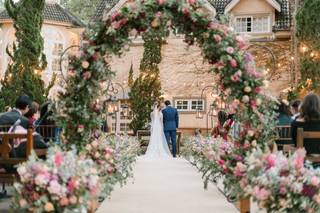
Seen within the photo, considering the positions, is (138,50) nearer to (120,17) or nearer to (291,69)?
(291,69)

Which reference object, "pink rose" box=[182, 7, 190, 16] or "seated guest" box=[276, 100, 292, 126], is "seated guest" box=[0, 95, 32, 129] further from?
"seated guest" box=[276, 100, 292, 126]

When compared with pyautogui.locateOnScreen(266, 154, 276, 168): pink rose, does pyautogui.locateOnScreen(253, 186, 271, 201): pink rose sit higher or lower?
lower

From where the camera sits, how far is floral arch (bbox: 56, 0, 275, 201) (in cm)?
837

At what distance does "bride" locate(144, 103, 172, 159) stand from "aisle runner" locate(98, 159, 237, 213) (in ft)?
31.4

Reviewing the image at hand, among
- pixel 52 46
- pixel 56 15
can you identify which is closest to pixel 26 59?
pixel 52 46

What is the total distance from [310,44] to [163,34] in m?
19.0

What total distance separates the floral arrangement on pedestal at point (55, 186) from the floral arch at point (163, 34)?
2188mm

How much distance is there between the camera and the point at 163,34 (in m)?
8.63

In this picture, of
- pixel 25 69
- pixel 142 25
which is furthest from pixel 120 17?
pixel 25 69

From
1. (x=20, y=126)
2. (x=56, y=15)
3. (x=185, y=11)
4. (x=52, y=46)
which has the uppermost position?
(x=56, y=15)

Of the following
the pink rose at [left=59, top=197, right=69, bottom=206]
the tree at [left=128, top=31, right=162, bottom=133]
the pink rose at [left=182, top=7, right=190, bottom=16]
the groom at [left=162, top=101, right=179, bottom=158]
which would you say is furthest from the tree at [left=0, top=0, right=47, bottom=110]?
the pink rose at [left=59, top=197, right=69, bottom=206]

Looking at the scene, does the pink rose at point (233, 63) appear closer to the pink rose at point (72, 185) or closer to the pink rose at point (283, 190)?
the pink rose at point (283, 190)

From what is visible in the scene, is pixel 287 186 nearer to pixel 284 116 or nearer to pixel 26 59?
pixel 284 116

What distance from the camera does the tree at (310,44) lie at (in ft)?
85.5
